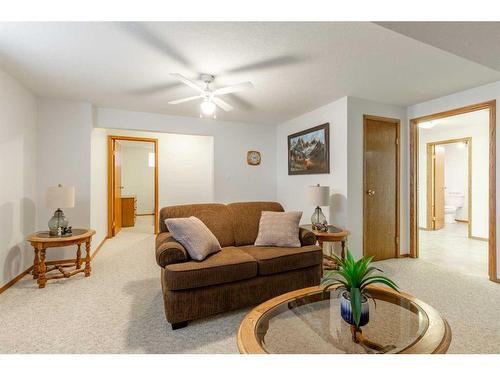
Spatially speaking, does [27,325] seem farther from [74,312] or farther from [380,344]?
[380,344]

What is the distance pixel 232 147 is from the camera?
4.52 m

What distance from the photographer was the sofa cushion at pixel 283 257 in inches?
86.2

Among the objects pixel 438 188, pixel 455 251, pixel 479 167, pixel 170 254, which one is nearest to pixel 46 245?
pixel 170 254

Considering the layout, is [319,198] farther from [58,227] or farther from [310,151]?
[58,227]

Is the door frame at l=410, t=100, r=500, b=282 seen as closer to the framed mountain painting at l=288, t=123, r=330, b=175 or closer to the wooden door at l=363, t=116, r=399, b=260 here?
the wooden door at l=363, t=116, r=399, b=260

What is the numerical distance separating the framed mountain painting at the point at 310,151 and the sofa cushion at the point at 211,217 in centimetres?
166

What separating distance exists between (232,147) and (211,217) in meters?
2.07

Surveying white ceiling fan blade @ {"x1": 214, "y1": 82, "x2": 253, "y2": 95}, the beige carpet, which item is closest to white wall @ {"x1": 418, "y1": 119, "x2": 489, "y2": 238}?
the beige carpet

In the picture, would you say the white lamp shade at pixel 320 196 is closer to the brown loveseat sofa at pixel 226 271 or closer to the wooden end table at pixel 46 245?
the brown loveseat sofa at pixel 226 271

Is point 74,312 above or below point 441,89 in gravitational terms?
below

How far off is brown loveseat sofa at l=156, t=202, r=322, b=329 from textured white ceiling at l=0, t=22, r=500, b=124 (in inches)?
57.9

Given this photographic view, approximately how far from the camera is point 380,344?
1200 millimetres

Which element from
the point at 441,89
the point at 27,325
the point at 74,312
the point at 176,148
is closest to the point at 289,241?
the point at 74,312

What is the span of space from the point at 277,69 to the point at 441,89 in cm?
210
